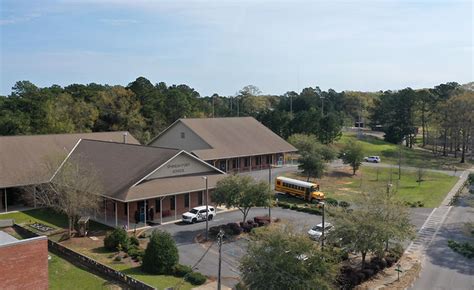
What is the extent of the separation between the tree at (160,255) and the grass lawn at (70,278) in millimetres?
2707

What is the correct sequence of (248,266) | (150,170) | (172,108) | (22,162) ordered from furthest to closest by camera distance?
(172,108) < (22,162) < (150,170) < (248,266)

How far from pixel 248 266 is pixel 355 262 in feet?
40.1

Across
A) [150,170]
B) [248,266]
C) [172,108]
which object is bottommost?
[248,266]

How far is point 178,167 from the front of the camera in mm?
43125

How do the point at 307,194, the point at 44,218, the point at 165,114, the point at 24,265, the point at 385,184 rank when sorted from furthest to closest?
the point at 165,114 → the point at 385,184 → the point at 307,194 → the point at 44,218 → the point at 24,265

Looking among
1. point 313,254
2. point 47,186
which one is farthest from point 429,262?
point 47,186

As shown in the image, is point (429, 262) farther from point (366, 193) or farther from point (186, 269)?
point (186, 269)

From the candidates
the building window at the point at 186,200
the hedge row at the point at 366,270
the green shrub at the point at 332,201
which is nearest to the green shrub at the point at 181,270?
the hedge row at the point at 366,270

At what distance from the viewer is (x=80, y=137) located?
54.3 metres

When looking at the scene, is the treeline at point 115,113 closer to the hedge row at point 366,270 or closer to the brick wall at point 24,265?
the brick wall at point 24,265

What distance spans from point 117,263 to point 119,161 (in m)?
15.7

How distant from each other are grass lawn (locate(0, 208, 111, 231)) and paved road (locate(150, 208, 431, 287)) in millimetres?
5569

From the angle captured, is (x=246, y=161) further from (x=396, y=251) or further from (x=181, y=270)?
(x=181, y=270)

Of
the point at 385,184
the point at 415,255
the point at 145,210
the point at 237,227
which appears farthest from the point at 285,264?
the point at 385,184
